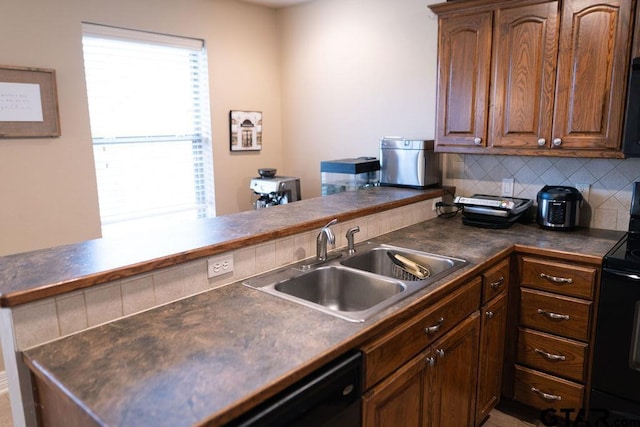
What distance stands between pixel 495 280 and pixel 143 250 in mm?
1573

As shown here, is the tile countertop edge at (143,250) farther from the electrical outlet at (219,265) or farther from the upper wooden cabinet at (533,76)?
the upper wooden cabinet at (533,76)

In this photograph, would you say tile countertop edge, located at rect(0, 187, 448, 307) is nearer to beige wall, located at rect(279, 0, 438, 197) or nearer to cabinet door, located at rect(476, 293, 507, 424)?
cabinet door, located at rect(476, 293, 507, 424)

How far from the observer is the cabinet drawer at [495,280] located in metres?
2.13

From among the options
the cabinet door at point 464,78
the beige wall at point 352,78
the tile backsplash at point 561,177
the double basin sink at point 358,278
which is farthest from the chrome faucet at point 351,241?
the beige wall at point 352,78

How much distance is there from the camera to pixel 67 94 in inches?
114

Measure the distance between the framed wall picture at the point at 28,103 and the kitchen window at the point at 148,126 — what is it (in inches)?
11.1

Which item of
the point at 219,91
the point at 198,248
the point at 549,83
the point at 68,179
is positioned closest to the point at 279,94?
the point at 219,91

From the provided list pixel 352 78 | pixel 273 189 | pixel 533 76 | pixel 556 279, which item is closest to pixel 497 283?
pixel 556 279

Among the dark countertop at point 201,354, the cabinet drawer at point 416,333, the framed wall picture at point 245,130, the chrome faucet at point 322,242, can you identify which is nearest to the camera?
the dark countertop at point 201,354

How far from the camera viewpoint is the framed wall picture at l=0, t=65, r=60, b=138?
8.63ft

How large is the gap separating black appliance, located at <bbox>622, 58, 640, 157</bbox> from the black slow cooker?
0.43 m

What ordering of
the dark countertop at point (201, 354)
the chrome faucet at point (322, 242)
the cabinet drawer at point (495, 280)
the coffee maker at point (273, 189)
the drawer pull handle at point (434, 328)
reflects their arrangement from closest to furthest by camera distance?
the dark countertop at point (201, 354), the drawer pull handle at point (434, 328), the chrome faucet at point (322, 242), the cabinet drawer at point (495, 280), the coffee maker at point (273, 189)

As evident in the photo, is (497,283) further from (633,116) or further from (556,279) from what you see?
(633,116)

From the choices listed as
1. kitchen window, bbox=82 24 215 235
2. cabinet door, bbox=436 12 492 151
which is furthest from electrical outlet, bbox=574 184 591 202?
kitchen window, bbox=82 24 215 235
